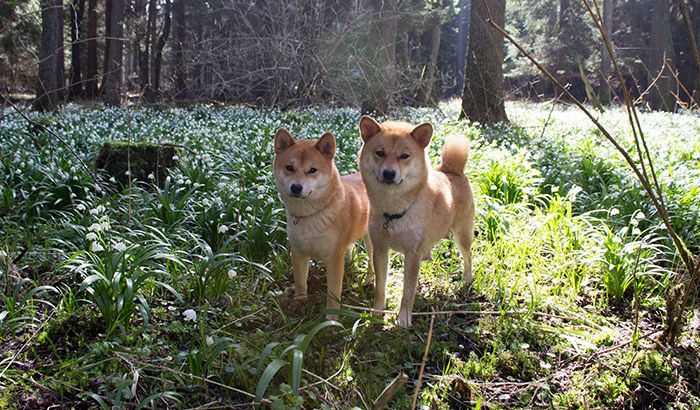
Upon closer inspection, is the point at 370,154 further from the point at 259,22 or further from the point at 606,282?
the point at 259,22

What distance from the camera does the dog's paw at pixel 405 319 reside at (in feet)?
12.3

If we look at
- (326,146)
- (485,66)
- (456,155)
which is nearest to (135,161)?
(326,146)

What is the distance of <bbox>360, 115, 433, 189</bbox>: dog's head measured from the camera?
11.5ft

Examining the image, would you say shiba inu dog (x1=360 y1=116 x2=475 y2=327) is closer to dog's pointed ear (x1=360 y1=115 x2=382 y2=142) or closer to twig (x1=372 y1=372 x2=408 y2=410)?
dog's pointed ear (x1=360 y1=115 x2=382 y2=142)

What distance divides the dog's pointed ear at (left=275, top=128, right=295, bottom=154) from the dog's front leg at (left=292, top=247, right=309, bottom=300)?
0.78 m

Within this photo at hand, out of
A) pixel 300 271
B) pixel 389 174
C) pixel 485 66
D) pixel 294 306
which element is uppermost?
pixel 485 66

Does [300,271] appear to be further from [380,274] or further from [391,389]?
[391,389]

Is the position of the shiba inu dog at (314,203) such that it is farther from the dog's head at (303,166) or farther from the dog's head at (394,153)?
the dog's head at (394,153)

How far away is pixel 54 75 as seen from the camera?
45.8 feet

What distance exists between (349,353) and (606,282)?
88.1 inches

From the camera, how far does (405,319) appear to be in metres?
3.76

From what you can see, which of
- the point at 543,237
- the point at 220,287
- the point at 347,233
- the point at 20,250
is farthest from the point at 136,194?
the point at 543,237

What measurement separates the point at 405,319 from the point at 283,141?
161 centimetres

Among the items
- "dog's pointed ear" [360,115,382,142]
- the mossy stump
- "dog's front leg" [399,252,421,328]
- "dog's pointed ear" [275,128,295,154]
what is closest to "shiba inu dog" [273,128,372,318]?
"dog's pointed ear" [275,128,295,154]
